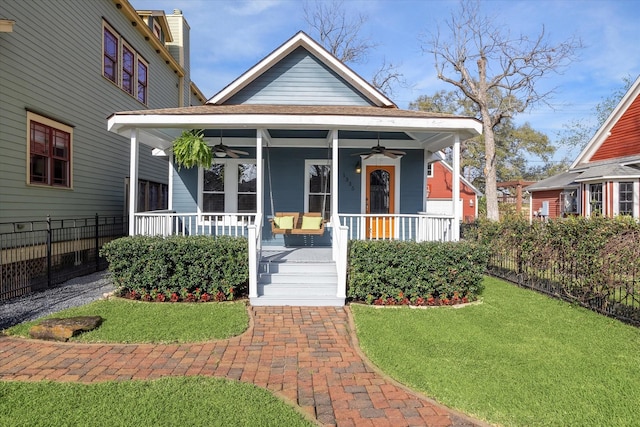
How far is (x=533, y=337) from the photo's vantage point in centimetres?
480

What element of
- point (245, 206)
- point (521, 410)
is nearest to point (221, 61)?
point (245, 206)

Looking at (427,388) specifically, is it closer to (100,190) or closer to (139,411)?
(139,411)

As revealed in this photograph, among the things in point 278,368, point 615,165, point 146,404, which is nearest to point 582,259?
point 278,368

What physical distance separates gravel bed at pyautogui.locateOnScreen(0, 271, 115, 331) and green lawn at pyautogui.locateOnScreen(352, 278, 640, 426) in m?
4.91

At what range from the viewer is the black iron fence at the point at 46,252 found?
23.4 feet

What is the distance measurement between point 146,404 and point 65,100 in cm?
940

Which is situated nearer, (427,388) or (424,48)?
(427,388)

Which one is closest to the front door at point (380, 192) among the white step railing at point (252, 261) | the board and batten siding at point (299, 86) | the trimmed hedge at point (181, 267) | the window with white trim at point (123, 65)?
the board and batten siding at point (299, 86)

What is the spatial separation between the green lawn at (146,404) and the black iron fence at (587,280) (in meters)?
5.16

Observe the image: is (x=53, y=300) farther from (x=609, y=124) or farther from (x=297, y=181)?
(x=609, y=124)

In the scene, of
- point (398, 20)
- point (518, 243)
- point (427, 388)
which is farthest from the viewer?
point (398, 20)

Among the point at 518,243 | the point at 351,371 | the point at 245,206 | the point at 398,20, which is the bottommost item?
the point at 351,371

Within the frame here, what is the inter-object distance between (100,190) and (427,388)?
11.2 m

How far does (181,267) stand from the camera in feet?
20.6
